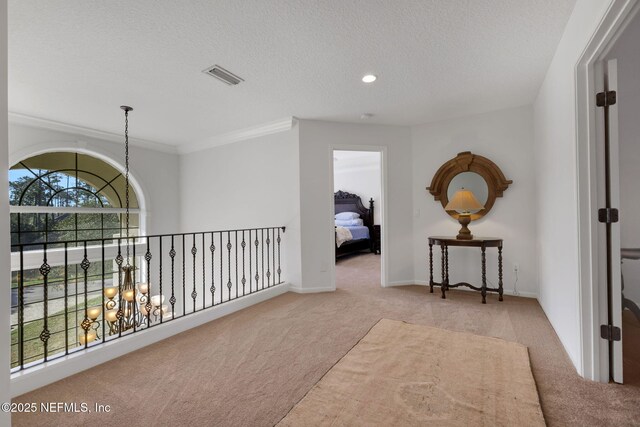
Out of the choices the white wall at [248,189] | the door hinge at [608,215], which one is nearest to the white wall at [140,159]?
the white wall at [248,189]

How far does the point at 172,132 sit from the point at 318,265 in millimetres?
3178

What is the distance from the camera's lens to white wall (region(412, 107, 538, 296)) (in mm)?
3322

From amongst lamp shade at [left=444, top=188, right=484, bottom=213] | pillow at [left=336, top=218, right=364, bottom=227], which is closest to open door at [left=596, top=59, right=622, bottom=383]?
lamp shade at [left=444, top=188, right=484, bottom=213]

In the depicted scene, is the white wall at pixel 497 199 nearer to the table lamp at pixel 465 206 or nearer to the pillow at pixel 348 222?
the table lamp at pixel 465 206

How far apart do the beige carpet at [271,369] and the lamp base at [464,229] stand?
0.75 meters

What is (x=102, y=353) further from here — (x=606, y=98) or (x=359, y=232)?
(x=359, y=232)

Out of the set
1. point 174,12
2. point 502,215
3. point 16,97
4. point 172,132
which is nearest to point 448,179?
point 502,215

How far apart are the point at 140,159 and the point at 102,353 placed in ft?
12.8

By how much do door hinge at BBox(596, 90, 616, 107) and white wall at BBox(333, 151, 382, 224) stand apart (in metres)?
5.68

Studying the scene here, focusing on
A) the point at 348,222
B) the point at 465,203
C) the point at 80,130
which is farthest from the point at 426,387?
the point at 348,222

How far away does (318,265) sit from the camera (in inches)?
149

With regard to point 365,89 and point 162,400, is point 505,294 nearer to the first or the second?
point 365,89

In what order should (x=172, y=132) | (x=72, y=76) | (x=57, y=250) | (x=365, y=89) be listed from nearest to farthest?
(x=72, y=76)
(x=365, y=89)
(x=57, y=250)
(x=172, y=132)

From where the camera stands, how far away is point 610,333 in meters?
1.65
